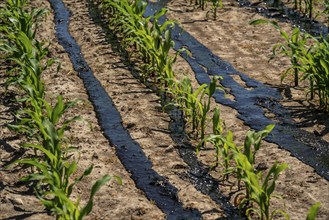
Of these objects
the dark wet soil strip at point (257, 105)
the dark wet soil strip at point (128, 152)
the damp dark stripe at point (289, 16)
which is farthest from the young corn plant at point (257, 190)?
the damp dark stripe at point (289, 16)

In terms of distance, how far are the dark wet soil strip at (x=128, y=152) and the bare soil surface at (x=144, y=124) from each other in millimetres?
57

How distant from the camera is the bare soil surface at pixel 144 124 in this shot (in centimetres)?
479

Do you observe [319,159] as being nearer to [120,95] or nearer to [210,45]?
[120,95]

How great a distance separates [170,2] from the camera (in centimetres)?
1023

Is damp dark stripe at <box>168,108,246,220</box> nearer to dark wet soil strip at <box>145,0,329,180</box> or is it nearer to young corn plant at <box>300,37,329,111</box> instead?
dark wet soil strip at <box>145,0,329,180</box>

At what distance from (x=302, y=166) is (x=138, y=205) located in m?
1.42

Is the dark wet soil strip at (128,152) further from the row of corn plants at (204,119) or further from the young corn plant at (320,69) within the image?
the young corn plant at (320,69)

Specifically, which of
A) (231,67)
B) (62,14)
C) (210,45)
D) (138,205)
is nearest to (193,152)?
(138,205)

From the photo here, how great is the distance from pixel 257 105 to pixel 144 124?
4.02 feet

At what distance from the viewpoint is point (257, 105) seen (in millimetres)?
6566

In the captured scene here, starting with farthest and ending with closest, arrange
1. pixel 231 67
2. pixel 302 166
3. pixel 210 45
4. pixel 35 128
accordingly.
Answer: pixel 210 45, pixel 231 67, pixel 35 128, pixel 302 166

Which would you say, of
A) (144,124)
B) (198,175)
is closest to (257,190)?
(198,175)

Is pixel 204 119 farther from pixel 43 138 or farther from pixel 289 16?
pixel 289 16

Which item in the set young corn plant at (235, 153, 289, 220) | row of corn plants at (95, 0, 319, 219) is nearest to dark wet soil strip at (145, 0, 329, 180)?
row of corn plants at (95, 0, 319, 219)
